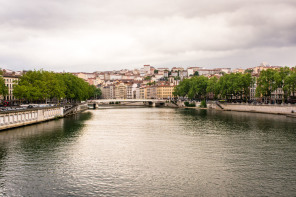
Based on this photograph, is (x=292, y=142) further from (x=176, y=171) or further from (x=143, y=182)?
(x=143, y=182)

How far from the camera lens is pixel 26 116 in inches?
1943

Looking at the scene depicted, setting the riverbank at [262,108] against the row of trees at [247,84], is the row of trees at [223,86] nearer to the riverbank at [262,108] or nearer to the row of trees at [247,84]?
the row of trees at [247,84]

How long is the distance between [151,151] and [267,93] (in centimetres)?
6102

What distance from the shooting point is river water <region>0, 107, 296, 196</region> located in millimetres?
18719

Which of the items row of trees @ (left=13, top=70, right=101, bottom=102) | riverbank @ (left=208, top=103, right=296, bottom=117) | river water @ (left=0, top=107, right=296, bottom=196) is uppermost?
row of trees @ (left=13, top=70, right=101, bottom=102)

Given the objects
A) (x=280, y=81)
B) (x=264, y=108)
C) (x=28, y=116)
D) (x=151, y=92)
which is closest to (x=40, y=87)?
(x=28, y=116)

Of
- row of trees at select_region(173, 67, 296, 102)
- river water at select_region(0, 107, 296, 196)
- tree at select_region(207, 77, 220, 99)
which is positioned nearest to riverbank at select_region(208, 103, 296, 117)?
row of trees at select_region(173, 67, 296, 102)

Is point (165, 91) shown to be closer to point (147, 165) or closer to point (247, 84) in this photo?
point (247, 84)

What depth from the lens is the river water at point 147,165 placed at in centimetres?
1872

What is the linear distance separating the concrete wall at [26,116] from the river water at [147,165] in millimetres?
5069

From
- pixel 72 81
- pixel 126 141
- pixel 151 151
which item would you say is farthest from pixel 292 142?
pixel 72 81

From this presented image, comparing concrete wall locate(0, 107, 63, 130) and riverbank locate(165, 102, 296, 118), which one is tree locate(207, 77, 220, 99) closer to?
riverbank locate(165, 102, 296, 118)

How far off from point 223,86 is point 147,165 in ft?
244

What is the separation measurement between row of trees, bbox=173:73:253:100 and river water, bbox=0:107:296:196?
179 ft
